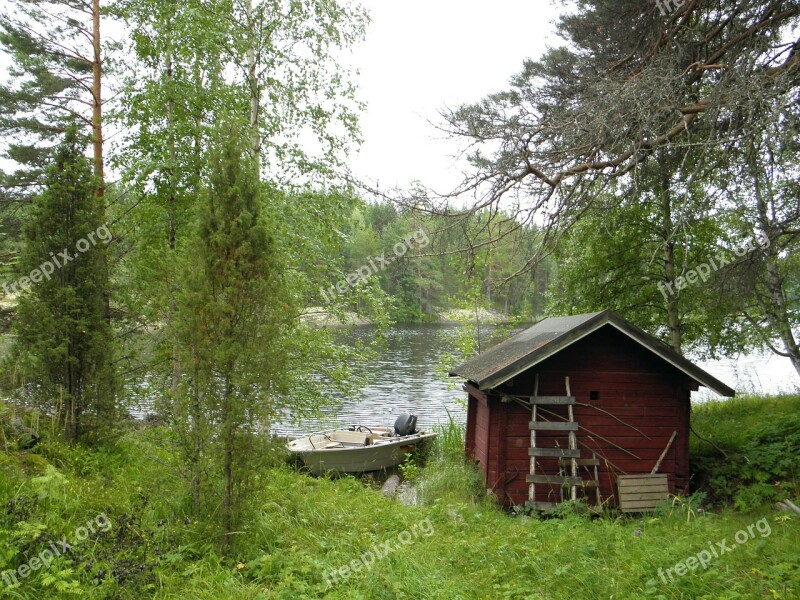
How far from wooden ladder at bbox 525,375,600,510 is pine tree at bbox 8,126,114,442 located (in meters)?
6.20

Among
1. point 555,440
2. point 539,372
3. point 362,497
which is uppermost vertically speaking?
point 539,372

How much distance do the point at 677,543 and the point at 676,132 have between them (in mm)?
4600

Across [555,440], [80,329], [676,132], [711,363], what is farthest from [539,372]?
[711,363]

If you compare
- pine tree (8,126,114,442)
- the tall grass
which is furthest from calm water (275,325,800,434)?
pine tree (8,126,114,442)

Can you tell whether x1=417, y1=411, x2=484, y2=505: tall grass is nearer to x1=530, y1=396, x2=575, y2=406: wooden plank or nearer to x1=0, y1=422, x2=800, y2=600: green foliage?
x1=530, y1=396, x2=575, y2=406: wooden plank

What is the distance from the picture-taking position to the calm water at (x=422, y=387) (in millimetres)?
20062

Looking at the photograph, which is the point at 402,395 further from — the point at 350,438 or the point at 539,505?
the point at 539,505

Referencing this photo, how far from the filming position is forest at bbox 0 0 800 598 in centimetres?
575

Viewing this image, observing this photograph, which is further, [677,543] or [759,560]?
[677,543]

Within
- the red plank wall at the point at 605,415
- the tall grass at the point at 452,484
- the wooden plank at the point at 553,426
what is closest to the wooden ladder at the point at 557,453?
the wooden plank at the point at 553,426

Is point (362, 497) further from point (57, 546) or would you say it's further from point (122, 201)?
point (122, 201)

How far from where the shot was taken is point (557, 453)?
30.7 ft

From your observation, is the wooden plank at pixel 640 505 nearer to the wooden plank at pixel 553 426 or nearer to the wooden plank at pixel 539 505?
the wooden plank at pixel 539 505

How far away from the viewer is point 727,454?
10.6 meters
